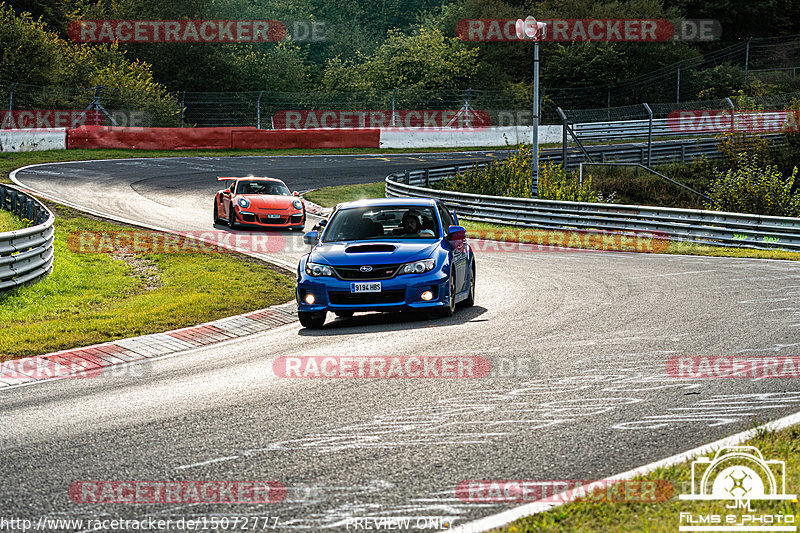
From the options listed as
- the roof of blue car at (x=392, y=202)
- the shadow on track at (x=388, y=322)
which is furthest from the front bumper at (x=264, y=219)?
the shadow on track at (x=388, y=322)

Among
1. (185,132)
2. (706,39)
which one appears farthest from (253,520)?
(706,39)

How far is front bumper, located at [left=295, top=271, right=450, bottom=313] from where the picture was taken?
1131 cm

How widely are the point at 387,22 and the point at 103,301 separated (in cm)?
8019

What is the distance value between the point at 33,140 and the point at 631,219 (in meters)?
25.6

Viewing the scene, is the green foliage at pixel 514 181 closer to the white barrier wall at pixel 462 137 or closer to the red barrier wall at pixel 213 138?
the red barrier wall at pixel 213 138

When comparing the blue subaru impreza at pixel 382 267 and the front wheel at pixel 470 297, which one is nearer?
the blue subaru impreza at pixel 382 267

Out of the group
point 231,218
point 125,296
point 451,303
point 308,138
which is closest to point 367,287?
point 451,303

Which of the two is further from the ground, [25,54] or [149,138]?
[25,54]

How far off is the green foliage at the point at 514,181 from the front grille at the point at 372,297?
17.8 meters

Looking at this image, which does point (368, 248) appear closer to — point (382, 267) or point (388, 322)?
point (382, 267)

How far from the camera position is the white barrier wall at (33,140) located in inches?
1455

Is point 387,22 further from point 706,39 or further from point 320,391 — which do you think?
point 320,391

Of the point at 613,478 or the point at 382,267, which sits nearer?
the point at 613,478

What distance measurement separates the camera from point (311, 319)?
11680mm
